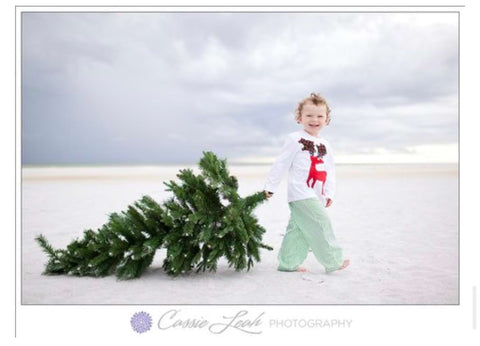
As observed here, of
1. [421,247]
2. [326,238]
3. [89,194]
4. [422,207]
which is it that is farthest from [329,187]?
[89,194]

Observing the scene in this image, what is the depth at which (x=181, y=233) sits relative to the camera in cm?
441

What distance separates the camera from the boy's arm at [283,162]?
4.71 meters

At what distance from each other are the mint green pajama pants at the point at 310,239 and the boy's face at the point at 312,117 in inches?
28.6

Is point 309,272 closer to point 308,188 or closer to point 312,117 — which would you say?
point 308,188

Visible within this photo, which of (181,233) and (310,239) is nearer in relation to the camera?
(181,233)

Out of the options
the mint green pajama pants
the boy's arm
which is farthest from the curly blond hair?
the mint green pajama pants

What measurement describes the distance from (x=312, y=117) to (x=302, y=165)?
1.61ft

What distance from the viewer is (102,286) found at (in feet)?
13.8

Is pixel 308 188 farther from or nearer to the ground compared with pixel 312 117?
nearer to the ground
